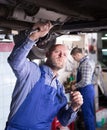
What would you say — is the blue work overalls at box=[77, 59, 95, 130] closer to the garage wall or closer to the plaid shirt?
the plaid shirt

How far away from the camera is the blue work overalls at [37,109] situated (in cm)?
184

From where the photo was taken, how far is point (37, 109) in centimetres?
187

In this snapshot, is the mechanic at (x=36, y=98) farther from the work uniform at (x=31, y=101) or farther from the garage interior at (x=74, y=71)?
the garage interior at (x=74, y=71)

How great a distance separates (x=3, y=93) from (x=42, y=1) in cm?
195

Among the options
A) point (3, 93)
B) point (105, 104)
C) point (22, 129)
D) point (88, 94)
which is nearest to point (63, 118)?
point (22, 129)

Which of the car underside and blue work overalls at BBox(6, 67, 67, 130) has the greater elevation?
the car underside

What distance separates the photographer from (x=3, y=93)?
3.36 metres

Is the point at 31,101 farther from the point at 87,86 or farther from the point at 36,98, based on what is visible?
the point at 87,86

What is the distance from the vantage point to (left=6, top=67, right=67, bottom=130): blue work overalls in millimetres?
1838

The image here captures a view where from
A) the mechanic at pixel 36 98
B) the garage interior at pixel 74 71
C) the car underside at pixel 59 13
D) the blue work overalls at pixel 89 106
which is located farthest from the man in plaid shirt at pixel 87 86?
the mechanic at pixel 36 98

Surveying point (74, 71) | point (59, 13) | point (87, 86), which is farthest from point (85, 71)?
point (59, 13)

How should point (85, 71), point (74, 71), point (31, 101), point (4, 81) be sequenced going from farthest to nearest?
point (74, 71) → point (85, 71) → point (4, 81) → point (31, 101)

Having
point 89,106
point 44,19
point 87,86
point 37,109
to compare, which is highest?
point 44,19

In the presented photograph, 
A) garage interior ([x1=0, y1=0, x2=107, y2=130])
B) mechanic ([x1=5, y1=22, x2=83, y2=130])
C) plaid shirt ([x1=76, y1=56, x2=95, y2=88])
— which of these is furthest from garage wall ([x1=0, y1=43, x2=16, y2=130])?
mechanic ([x1=5, y1=22, x2=83, y2=130])
